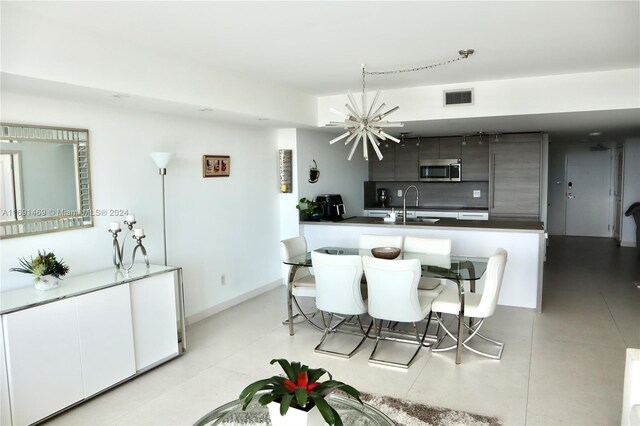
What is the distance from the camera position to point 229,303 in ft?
17.9

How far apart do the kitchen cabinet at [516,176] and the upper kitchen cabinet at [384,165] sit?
5.76 feet

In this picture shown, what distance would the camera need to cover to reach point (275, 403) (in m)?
1.79

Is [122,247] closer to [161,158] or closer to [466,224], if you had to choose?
[161,158]

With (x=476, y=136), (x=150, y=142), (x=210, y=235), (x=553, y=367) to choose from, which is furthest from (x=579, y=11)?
(x=476, y=136)

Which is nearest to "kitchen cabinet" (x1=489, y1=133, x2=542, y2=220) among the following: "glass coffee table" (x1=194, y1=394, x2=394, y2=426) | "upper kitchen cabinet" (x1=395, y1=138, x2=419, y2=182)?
"upper kitchen cabinet" (x1=395, y1=138, x2=419, y2=182)

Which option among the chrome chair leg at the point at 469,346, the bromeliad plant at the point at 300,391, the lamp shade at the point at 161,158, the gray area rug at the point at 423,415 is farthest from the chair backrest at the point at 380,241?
the bromeliad plant at the point at 300,391

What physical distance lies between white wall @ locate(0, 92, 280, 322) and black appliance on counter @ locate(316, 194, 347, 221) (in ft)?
2.21

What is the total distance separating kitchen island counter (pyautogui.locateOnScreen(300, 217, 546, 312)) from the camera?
5133 millimetres

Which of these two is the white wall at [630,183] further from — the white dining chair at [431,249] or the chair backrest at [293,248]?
the chair backrest at [293,248]

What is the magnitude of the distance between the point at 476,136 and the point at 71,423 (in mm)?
6791

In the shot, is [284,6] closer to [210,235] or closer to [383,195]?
[210,235]

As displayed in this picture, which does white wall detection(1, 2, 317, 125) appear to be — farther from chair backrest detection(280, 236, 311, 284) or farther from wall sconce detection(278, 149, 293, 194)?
chair backrest detection(280, 236, 311, 284)

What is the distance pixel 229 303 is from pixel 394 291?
249cm

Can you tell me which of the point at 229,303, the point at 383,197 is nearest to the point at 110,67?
the point at 229,303
